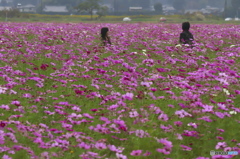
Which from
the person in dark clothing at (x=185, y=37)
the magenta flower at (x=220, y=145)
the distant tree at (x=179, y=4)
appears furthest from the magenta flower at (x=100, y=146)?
the distant tree at (x=179, y=4)

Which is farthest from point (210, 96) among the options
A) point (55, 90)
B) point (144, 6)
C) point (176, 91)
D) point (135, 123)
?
point (144, 6)

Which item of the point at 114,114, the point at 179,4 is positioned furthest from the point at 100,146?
the point at 179,4

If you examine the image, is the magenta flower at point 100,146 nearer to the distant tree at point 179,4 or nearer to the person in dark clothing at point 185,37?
the person in dark clothing at point 185,37

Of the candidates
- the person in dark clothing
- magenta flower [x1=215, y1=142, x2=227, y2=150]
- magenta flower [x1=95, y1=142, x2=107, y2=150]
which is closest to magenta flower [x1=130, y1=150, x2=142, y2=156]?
magenta flower [x1=95, y1=142, x2=107, y2=150]

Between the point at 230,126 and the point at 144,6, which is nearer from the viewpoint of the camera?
the point at 230,126

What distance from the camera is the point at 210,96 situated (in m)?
8.16

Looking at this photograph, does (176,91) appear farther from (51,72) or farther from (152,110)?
(51,72)

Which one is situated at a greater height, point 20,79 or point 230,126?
point 20,79

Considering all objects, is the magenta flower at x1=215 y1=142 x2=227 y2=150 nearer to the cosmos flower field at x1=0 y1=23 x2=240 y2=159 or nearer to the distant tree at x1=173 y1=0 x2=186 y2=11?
the cosmos flower field at x1=0 y1=23 x2=240 y2=159

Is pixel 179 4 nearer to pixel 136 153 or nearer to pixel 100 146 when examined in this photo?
pixel 100 146

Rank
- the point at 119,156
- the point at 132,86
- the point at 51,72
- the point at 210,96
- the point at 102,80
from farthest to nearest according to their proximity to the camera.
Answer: the point at 51,72
the point at 102,80
the point at 132,86
the point at 210,96
the point at 119,156

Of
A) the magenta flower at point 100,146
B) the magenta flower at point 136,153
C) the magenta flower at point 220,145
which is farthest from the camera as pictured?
the magenta flower at point 220,145

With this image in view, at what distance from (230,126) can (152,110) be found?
1.55 meters

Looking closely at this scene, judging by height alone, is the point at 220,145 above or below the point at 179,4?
below
